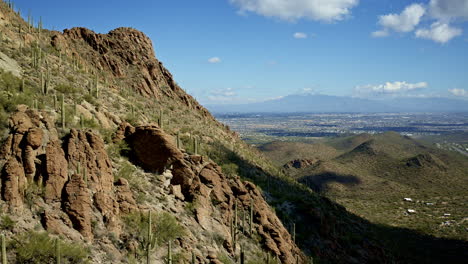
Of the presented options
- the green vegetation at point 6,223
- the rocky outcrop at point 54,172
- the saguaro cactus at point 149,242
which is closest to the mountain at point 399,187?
the saguaro cactus at point 149,242

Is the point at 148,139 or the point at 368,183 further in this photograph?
the point at 368,183

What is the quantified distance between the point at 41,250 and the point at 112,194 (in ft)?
13.4

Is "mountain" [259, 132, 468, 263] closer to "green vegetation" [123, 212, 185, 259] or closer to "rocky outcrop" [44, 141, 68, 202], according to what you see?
"green vegetation" [123, 212, 185, 259]

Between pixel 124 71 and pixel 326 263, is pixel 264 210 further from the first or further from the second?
pixel 124 71

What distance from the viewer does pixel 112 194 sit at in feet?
45.4

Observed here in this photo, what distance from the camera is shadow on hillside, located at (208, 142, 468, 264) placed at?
26000 mm

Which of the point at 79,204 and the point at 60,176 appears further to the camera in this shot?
the point at 60,176

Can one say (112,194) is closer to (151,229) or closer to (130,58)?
(151,229)

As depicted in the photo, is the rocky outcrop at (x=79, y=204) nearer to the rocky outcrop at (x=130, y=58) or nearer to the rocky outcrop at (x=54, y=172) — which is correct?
the rocky outcrop at (x=54, y=172)

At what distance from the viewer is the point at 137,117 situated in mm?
22797

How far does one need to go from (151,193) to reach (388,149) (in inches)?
4090

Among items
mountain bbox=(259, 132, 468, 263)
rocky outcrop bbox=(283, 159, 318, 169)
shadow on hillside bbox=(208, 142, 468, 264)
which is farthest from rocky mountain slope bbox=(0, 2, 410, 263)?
rocky outcrop bbox=(283, 159, 318, 169)

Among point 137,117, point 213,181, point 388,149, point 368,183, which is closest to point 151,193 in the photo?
point 213,181

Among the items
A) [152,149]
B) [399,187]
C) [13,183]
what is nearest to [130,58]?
[152,149]
